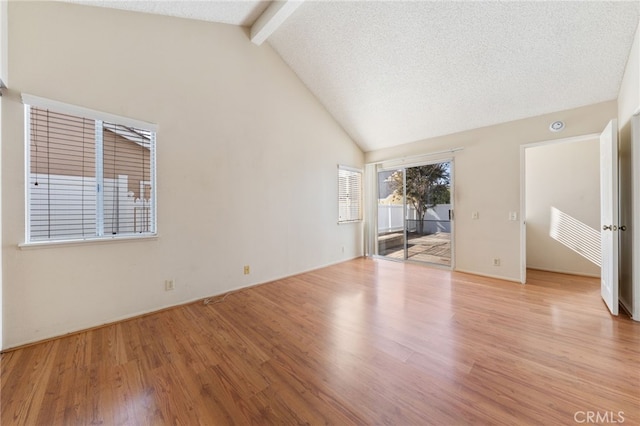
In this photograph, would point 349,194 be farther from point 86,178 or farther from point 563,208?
point 86,178

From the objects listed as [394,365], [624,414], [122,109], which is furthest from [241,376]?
[122,109]

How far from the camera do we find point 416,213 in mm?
4879

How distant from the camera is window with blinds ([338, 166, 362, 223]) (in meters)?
5.11

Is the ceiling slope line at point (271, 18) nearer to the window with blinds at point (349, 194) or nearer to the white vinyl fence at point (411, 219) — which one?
the window with blinds at point (349, 194)

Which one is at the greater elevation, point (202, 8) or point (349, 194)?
point (202, 8)

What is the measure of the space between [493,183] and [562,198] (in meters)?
1.55

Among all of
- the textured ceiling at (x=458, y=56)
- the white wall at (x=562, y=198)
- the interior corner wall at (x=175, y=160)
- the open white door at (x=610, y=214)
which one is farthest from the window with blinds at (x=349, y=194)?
the open white door at (x=610, y=214)

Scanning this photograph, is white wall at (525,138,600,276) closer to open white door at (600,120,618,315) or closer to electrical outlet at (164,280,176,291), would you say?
open white door at (600,120,618,315)

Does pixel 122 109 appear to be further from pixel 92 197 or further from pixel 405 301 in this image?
pixel 405 301

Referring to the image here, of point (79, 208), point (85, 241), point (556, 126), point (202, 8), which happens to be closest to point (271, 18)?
point (202, 8)

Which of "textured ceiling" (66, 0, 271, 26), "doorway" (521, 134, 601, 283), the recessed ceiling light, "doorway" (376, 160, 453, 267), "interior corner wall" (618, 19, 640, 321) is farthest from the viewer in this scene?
"doorway" (376, 160, 453, 267)

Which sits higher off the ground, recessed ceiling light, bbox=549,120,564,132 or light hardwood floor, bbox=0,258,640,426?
recessed ceiling light, bbox=549,120,564,132

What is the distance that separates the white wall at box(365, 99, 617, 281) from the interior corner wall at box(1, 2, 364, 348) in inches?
101

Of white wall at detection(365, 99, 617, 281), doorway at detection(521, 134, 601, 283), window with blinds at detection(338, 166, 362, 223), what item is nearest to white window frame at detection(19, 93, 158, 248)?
window with blinds at detection(338, 166, 362, 223)
